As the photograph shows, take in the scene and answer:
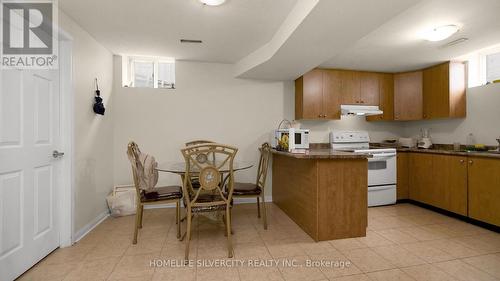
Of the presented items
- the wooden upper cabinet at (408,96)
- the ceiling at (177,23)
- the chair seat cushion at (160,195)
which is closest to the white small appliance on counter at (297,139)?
the ceiling at (177,23)

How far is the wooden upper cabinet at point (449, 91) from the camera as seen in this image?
135 inches

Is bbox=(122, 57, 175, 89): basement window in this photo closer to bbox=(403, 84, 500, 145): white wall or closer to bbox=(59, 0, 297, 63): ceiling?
bbox=(59, 0, 297, 63): ceiling

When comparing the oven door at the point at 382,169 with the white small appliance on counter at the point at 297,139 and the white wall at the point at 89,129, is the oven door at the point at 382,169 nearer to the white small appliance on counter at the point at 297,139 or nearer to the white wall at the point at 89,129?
the white small appliance on counter at the point at 297,139

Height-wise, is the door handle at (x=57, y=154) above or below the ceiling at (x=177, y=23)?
below

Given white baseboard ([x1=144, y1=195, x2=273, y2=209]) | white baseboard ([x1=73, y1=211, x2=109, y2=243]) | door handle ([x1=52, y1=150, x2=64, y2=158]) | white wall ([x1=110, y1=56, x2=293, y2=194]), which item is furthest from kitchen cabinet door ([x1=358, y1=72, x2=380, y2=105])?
white baseboard ([x1=73, y1=211, x2=109, y2=243])

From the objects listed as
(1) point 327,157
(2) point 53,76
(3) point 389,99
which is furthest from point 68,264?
(3) point 389,99

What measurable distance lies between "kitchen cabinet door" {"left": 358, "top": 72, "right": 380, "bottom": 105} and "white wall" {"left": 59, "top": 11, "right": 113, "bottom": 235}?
158 inches

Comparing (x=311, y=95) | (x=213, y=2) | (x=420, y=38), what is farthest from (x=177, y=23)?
(x=420, y=38)

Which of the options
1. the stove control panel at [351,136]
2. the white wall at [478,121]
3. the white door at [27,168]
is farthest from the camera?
the stove control panel at [351,136]

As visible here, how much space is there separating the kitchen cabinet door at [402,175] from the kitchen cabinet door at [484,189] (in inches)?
36.8

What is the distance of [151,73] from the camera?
367 cm

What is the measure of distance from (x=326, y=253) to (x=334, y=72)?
9.54 feet

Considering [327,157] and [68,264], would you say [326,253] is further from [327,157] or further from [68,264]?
[68,264]

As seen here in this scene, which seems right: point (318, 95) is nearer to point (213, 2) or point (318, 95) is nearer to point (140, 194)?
point (213, 2)
